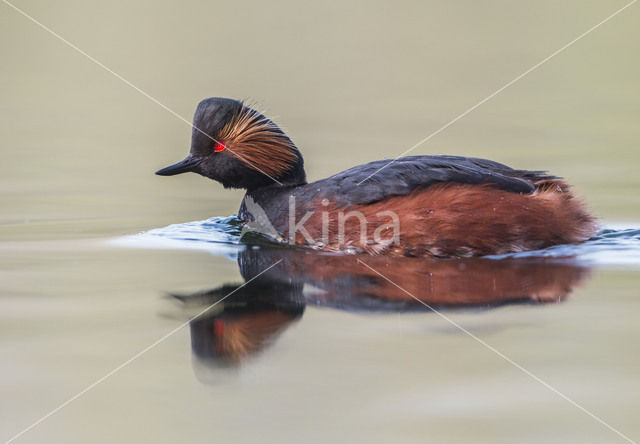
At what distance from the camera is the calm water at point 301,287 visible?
421 cm

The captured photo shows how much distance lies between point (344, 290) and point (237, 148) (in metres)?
2.39

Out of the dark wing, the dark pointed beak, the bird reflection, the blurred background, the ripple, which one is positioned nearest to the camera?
the bird reflection

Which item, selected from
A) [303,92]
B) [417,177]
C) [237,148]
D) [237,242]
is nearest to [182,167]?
[237,148]

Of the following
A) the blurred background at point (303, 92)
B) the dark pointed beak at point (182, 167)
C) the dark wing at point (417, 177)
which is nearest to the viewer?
the dark wing at point (417, 177)

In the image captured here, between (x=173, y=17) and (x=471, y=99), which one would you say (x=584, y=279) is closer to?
(x=471, y=99)

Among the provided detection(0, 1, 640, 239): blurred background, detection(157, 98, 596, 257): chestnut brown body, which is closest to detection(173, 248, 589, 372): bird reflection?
detection(157, 98, 596, 257): chestnut brown body

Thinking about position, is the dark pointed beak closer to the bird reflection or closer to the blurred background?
the blurred background

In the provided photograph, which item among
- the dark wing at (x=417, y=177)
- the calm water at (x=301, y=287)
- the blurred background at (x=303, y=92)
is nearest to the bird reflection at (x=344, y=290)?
the calm water at (x=301, y=287)

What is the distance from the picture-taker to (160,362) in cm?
486

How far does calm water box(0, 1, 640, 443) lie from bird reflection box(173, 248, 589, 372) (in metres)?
0.02

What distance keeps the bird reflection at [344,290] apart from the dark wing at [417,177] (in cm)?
49

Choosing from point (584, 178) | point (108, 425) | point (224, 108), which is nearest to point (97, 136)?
point (224, 108)

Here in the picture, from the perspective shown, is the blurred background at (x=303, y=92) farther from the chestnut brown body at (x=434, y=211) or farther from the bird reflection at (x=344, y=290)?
the bird reflection at (x=344, y=290)

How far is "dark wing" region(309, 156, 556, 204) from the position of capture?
7.16 meters
